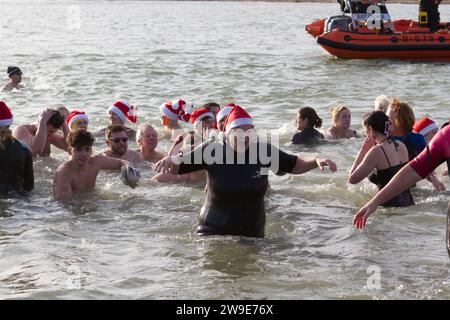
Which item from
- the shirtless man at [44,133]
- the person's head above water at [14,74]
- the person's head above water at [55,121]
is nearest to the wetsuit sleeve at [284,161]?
the shirtless man at [44,133]

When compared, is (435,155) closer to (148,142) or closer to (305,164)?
(305,164)

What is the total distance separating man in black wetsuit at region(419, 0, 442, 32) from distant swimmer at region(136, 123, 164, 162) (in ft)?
47.0

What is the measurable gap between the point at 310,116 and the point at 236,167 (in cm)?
513

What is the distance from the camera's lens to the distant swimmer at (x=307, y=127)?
1218cm

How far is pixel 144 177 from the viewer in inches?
428

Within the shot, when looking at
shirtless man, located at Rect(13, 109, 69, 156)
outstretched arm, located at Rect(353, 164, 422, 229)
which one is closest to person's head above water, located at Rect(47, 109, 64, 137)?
shirtless man, located at Rect(13, 109, 69, 156)

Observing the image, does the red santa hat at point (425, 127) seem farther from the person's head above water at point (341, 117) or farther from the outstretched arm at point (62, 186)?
the outstretched arm at point (62, 186)

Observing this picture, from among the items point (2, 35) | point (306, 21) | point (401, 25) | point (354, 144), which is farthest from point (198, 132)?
point (306, 21)

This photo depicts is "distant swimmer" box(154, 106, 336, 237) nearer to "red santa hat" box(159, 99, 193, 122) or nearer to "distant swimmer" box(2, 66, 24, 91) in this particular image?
"red santa hat" box(159, 99, 193, 122)

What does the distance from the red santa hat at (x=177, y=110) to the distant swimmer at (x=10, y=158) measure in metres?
2.82

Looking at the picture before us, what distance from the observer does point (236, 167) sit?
7.25m

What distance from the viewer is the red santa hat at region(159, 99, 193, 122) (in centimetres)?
1179
